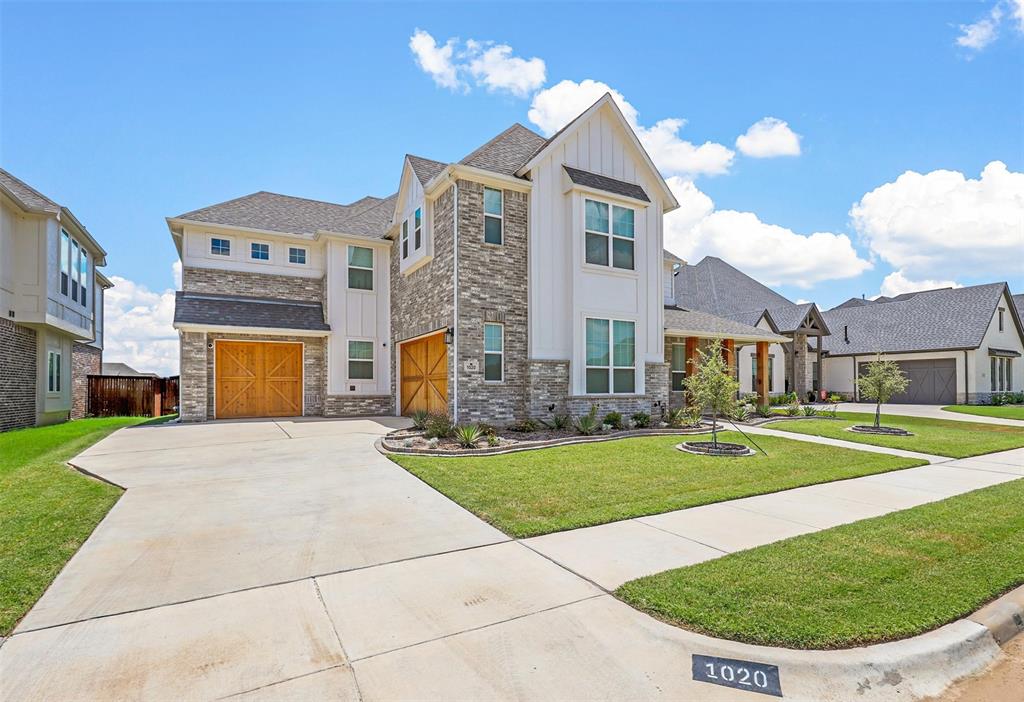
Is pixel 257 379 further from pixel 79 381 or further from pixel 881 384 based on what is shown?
pixel 881 384

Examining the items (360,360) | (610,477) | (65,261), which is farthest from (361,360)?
(610,477)

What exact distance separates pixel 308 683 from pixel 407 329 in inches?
526

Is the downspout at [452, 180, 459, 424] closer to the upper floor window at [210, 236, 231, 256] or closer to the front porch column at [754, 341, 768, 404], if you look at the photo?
the upper floor window at [210, 236, 231, 256]

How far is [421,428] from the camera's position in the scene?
39.0 ft

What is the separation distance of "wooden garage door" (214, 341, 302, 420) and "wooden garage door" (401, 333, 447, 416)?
12.1 ft

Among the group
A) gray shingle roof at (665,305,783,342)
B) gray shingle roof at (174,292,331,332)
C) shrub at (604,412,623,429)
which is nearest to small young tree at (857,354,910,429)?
gray shingle roof at (665,305,783,342)

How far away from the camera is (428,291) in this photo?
46.3ft

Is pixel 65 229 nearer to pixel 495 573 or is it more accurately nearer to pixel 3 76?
pixel 3 76

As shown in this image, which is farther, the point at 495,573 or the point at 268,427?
the point at 268,427

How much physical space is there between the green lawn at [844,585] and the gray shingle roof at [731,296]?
22.6 m

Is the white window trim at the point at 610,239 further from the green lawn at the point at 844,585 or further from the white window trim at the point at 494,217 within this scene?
the green lawn at the point at 844,585

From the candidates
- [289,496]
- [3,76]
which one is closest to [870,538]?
[289,496]

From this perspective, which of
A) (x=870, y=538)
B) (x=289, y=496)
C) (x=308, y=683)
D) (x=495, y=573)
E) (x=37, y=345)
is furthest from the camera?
(x=37, y=345)

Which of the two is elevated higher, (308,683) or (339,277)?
(339,277)
